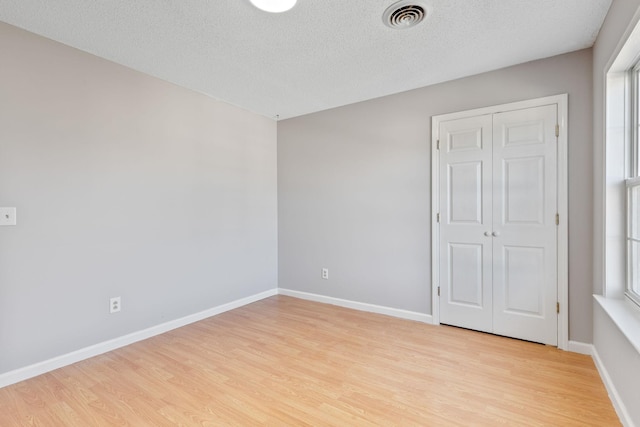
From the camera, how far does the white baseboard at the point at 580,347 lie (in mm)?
2410

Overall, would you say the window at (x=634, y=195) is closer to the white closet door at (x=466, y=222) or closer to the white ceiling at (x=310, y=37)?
the white ceiling at (x=310, y=37)

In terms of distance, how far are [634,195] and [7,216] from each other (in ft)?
13.0

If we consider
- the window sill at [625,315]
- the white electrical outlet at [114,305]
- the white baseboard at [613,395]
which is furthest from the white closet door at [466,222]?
the white electrical outlet at [114,305]

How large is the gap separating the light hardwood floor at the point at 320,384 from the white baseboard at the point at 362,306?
10.8 inches

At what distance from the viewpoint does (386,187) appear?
342 centimetres

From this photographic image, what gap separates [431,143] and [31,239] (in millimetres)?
3364

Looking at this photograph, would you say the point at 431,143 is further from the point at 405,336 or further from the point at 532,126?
the point at 405,336

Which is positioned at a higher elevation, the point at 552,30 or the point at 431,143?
the point at 552,30

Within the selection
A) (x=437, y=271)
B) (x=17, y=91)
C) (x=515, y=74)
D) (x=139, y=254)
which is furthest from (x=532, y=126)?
(x=17, y=91)

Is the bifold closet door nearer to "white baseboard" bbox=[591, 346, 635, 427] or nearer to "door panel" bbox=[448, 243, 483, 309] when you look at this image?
"door panel" bbox=[448, 243, 483, 309]

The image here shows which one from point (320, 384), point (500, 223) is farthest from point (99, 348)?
point (500, 223)

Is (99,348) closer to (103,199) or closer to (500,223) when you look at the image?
(103,199)

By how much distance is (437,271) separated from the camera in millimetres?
3104

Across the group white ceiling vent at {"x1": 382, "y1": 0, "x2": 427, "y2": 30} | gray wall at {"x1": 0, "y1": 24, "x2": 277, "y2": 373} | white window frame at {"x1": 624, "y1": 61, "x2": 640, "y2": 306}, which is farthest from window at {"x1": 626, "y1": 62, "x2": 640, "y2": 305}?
gray wall at {"x1": 0, "y1": 24, "x2": 277, "y2": 373}
